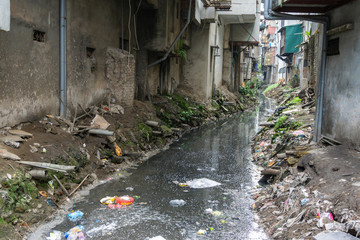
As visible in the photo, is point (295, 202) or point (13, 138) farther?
point (13, 138)

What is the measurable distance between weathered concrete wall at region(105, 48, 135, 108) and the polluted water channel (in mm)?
2299

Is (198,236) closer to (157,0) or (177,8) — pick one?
(157,0)

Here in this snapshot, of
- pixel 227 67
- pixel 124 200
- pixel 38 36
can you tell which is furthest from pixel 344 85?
pixel 227 67

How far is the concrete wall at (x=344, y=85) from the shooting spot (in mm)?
6031

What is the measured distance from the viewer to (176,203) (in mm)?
5652

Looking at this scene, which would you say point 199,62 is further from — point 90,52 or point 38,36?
point 38,36

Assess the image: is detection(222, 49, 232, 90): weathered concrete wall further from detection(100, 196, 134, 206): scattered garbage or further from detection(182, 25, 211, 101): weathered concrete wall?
Result: detection(100, 196, 134, 206): scattered garbage

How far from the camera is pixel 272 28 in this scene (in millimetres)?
56469

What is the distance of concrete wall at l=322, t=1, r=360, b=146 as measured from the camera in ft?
19.8

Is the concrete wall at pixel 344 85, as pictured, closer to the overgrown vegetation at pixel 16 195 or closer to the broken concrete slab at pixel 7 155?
the overgrown vegetation at pixel 16 195

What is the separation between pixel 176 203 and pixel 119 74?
5.57 m

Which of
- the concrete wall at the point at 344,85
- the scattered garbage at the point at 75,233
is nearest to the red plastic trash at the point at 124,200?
the scattered garbage at the point at 75,233

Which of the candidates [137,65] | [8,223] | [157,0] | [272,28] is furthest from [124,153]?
[272,28]

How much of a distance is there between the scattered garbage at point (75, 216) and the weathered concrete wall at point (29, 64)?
223 cm
